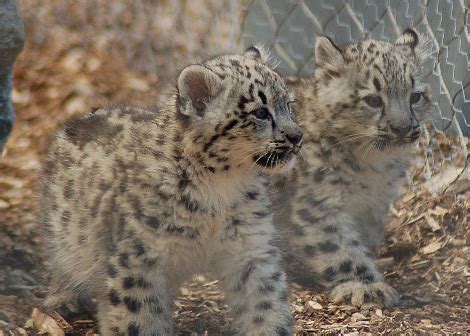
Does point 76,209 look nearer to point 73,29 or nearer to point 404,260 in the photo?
point 404,260

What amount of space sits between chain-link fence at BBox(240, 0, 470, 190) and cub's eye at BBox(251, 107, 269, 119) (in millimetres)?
2107

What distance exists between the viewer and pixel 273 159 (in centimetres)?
420

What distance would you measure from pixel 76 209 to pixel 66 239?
7.8 inches

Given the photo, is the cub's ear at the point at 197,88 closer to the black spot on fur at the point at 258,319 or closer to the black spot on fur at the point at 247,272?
the black spot on fur at the point at 247,272

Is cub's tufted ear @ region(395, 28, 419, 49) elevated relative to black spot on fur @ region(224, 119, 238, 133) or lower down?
elevated

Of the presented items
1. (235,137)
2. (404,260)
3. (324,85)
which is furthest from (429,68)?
(235,137)

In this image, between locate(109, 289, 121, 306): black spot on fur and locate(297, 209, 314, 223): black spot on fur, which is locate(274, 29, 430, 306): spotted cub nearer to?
locate(297, 209, 314, 223): black spot on fur

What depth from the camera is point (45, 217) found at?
5039 mm

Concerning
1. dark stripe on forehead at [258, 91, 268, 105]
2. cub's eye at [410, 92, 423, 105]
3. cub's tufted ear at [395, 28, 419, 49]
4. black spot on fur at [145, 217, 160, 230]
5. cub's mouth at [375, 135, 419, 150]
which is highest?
cub's tufted ear at [395, 28, 419, 49]

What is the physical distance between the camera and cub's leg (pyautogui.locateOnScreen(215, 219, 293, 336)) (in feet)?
14.2

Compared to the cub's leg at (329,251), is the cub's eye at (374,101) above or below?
above

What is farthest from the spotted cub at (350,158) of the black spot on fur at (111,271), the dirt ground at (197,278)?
the black spot on fur at (111,271)

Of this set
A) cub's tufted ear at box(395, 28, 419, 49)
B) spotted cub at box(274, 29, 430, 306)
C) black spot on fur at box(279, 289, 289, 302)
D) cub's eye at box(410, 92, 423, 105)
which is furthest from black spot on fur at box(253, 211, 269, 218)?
cub's tufted ear at box(395, 28, 419, 49)

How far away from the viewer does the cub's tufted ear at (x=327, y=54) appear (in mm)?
5629
